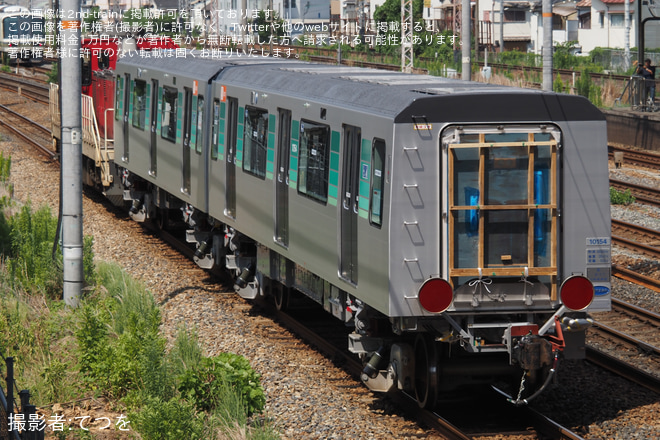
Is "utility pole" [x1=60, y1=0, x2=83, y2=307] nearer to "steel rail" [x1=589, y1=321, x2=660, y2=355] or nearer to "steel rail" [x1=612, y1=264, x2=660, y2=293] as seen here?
"steel rail" [x1=589, y1=321, x2=660, y2=355]

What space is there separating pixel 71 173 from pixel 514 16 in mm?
69303

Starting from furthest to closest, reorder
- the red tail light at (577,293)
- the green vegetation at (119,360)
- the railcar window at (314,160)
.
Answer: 1. the railcar window at (314,160)
2. the red tail light at (577,293)
3. the green vegetation at (119,360)

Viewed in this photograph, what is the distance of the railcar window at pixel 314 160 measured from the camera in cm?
1062

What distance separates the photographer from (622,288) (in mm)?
14336

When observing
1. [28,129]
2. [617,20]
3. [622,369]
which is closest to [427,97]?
[622,369]

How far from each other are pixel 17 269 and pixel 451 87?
749 centimetres

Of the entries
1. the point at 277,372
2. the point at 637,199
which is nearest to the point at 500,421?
the point at 277,372

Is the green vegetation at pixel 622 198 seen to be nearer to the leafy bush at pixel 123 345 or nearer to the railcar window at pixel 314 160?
the railcar window at pixel 314 160

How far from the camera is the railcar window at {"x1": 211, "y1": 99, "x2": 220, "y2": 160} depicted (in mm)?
14594

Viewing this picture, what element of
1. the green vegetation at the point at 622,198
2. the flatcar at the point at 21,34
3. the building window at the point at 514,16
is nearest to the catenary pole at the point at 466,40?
the green vegetation at the point at 622,198

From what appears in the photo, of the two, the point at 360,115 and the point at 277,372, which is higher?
the point at 360,115

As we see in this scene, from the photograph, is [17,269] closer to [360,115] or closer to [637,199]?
[360,115]

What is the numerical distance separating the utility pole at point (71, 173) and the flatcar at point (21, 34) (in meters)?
46.2

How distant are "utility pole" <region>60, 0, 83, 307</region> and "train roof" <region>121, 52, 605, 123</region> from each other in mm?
2345
